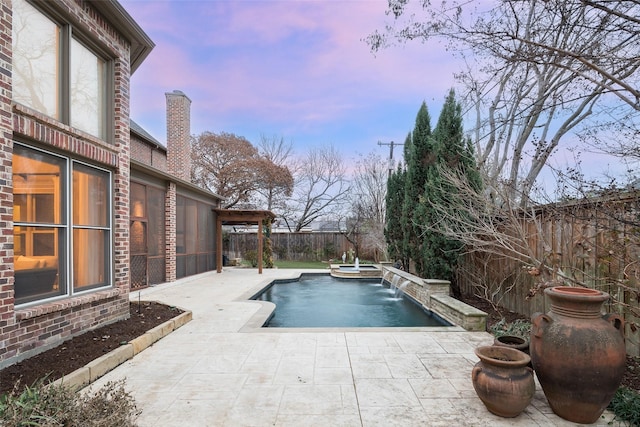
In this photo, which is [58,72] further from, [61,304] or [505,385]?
[505,385]

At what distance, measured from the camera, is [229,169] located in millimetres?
23500

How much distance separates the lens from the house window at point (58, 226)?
3.74 m

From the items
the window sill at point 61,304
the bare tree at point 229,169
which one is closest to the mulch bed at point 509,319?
the window sill at point 61,304

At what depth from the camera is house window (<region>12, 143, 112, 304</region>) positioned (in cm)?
374

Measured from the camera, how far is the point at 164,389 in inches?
129

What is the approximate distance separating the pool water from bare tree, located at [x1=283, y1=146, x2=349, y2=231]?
613 inches

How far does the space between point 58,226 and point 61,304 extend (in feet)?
3.11

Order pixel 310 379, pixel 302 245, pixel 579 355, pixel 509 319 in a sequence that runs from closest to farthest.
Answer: pixel 579 355
pixel 310 379
pixel 509 319
pixel 302 245

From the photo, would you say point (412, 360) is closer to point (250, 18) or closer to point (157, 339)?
point (157, 339)

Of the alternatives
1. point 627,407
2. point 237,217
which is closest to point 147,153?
point 237,217

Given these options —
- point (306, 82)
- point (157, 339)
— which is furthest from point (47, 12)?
point (306, 82)

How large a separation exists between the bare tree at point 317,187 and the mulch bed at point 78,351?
72.4ft

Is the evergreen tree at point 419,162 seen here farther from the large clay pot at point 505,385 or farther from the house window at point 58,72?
the house window at point 58,72

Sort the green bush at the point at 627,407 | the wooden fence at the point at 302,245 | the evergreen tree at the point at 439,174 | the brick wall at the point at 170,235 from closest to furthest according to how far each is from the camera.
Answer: the green bush at the point at 627,407
the evergreen tree at the point at 439,174
the brick wall at the point at 170,235
the wooden fence at the point at 302,245
